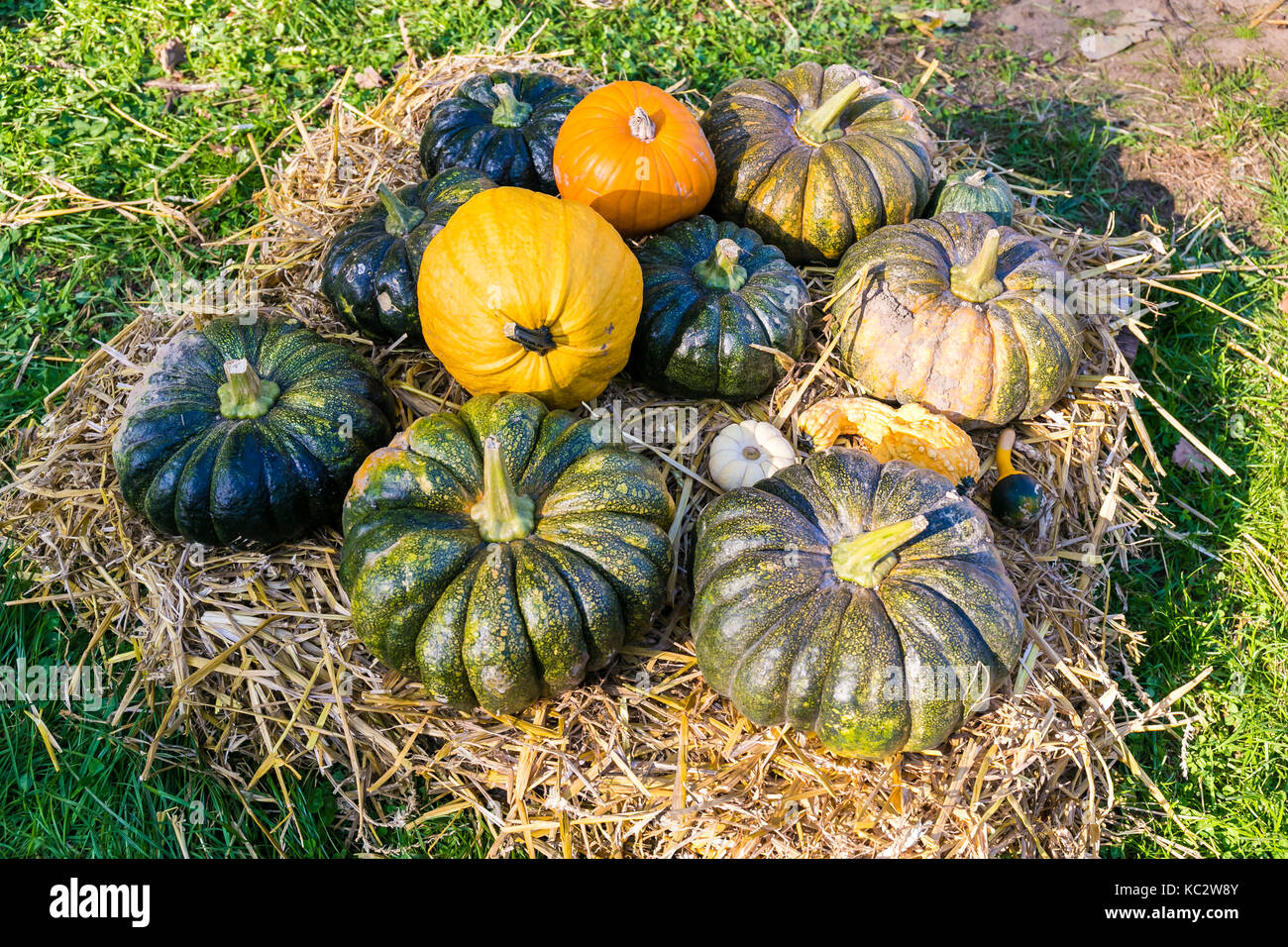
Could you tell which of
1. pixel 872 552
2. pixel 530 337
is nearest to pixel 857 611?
pixel 872 552

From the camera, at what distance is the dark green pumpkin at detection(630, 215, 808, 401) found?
14.4ft

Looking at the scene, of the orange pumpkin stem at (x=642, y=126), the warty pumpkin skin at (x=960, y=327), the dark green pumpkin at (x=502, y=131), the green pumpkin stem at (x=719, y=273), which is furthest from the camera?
the dark green pumpkin at (x=502, y=131)

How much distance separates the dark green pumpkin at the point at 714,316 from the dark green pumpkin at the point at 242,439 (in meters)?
1.41

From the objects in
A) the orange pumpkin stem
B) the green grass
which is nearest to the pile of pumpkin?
the orange pumpkin stem

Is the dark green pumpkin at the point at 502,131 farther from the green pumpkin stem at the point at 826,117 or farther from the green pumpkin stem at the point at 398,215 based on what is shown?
the green pumpkin stem at the point at 826,117

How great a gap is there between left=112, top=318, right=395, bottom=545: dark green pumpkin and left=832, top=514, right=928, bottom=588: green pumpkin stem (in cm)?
217

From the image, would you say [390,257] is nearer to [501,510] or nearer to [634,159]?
[634,159]

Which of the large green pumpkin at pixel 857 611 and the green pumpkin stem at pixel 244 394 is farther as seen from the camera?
the green pumpkin stem at pixel 244 394

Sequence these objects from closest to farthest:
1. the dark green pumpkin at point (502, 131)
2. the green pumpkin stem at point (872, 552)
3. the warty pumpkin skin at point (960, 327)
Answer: the green pumpkin stem at point (872, 552)
the warty pumpkin skin at point (960, 327)
the dark green pumpkin at point (502, 131)

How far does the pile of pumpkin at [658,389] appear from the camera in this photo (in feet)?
11.1

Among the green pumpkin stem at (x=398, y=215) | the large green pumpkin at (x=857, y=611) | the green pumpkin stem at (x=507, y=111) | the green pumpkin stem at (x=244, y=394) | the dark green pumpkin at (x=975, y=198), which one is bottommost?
the large green pumpkin at (x=857, y=611)

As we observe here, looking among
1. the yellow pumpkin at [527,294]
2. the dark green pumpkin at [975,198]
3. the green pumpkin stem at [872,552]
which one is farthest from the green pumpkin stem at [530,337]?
the dark green pumpkin at [975,198]

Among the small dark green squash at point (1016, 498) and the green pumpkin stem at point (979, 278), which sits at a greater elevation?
the green pumpkin stem at point (979, 278)

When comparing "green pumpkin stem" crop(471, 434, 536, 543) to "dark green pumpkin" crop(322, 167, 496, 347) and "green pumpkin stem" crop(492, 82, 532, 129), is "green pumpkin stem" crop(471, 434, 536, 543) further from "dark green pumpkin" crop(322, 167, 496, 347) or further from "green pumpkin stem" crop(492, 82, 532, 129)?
"green pumpkin stem" crop(492, 82, 532, 129)
